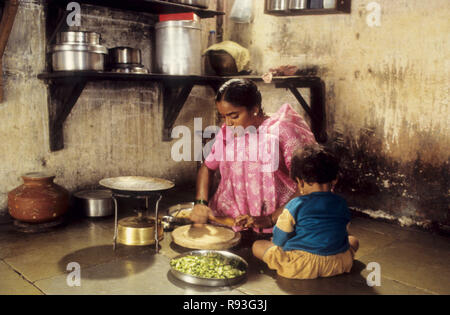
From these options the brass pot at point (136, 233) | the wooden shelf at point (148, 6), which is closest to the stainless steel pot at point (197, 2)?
the wooden shelf at point (148, 6)

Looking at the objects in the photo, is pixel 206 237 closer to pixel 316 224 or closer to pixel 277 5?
pixel 316 224

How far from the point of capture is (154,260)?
9.15 feet

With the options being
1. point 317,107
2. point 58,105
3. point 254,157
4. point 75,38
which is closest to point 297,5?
point 317,107

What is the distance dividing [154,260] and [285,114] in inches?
54.4

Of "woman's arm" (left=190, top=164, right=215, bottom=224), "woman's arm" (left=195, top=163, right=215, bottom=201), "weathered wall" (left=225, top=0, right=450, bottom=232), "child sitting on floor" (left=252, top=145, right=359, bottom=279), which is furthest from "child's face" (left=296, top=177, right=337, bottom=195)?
"weathered wall" (left=225, top=0, right=450, bottom=232)

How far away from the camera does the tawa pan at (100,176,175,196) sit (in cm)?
261

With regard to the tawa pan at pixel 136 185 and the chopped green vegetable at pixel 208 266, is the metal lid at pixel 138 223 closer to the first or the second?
the tawa pan at pixel 136 185

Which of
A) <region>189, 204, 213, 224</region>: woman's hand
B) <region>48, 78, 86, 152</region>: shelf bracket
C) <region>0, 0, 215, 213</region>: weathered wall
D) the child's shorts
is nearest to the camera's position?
the child's shorts

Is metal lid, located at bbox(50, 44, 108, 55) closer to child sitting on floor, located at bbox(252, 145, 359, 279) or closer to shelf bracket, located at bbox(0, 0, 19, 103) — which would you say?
shelf bracket, located at bbox(0, 0, 19, 103)

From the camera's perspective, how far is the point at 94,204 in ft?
11.9

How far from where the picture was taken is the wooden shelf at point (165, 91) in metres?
3.39

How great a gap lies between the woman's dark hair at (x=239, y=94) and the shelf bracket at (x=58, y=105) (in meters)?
1.26

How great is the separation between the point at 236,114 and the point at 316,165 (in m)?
0.86

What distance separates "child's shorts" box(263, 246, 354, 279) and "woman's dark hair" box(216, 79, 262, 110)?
3.38 feet
